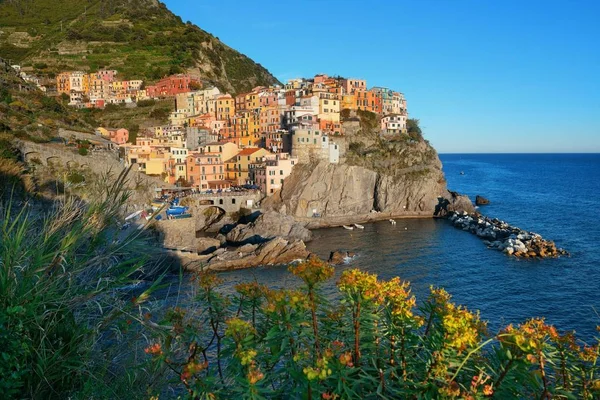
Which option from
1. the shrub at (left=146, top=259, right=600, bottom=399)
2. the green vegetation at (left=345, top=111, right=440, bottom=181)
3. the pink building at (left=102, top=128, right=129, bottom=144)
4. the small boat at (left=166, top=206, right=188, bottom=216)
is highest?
the pink building at (left=102, top=128, right=129, bottom=144)

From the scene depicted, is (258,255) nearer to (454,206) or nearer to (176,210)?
(176,210)

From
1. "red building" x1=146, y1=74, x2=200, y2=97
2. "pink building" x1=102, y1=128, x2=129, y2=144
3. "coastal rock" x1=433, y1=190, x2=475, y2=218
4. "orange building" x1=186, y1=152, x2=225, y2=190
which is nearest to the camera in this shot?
"orange building" x1=186, y1=152, x2=225, y2=190

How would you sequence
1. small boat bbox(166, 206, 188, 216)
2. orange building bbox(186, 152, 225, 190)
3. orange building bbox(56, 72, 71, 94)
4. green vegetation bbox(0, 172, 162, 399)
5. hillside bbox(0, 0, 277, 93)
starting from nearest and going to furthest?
green vegetation bbox(0, 172, 162, 399), small boat bbox(166, 206, 188, 216), orange building bbox(186, 152, 225, 190), orange building bbox(56, 72, 71, 94), hillside bbox(0, 0, 277, 93)

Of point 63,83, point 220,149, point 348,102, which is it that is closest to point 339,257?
point 220,149

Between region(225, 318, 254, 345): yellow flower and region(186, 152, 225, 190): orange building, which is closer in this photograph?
region(225, 318, 254, 345): yellow flower

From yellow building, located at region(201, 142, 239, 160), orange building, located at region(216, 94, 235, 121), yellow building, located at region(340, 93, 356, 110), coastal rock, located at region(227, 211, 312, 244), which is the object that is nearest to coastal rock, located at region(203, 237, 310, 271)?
coastal rock, located at region(227, 211, 312, 244)

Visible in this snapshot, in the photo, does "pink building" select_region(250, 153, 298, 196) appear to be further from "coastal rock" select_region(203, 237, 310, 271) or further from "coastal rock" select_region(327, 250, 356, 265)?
"coastal rock" select_region(327, 250, 356, 265)
